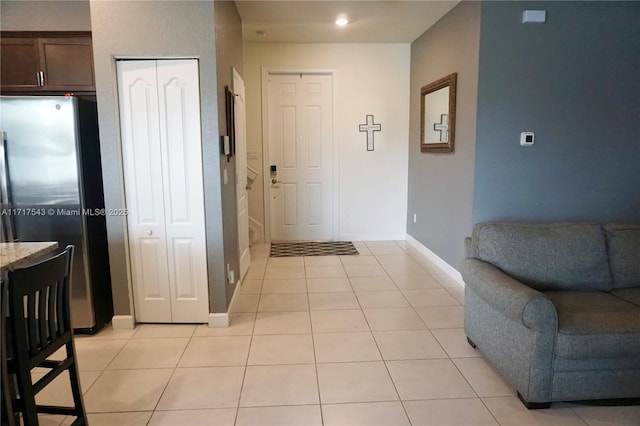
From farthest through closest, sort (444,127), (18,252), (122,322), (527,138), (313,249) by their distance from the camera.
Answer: (313,249) → (444,127) → (527,138) → (122,322) → (18,252)

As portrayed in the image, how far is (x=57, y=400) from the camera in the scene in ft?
7.30

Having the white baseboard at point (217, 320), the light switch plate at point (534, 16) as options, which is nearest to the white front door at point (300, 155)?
the light switch plate at point (534, 16)

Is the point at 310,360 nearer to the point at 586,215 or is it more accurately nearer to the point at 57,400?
the point at 57,400

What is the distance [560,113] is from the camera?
351cm

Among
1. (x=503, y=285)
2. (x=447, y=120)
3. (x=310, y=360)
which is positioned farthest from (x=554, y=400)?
(x=447, y=120)

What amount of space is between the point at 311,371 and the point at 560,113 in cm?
297

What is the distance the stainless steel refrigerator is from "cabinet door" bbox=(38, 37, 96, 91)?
0.81 feet

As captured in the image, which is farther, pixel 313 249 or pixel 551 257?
pixel 313 249

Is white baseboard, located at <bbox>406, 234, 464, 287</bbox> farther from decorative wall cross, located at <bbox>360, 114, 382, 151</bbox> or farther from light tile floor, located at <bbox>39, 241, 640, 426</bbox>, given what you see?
decorative wall cross, located at <bbox>360, 114, 382, 151</bbox>

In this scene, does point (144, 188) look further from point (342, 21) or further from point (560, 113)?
point (560, 113)

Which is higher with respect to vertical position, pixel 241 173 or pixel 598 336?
pixel 241 173

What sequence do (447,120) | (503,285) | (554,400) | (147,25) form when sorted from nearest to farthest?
(554,400) < (503,285) < (147,25) < (447,120)

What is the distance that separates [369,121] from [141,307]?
150 inches

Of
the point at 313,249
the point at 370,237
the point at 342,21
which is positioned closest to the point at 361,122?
the point at 342,21
